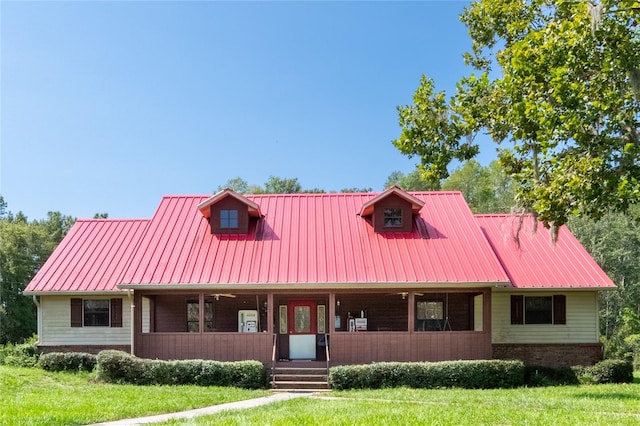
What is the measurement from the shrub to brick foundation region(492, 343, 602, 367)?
16.2 meters

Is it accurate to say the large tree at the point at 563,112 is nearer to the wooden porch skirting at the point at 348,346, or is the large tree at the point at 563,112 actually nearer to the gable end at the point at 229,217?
the wooden porch skirting at the point at 348,346

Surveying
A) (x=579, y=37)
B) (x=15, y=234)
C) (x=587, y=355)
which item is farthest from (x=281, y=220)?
(x=15, y=234)

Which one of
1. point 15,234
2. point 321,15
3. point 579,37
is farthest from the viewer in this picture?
point 15,234

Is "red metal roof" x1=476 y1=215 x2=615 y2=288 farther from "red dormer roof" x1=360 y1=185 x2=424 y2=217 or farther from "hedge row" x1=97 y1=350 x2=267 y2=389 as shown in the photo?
"hedge row" x1=97 y1=350 x2=267 y2=389

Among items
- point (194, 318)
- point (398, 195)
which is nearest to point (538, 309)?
point (398, 195)

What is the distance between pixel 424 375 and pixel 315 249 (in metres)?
6.01

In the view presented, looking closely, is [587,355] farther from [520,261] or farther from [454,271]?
[454,271]

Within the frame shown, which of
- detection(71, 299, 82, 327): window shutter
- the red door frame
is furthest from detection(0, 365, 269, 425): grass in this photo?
the red door frame

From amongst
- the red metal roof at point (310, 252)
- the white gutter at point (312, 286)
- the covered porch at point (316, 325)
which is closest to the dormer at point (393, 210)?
the red metal roof at point (310, 252)

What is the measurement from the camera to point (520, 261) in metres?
21.6

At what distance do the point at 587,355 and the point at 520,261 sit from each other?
3862mm

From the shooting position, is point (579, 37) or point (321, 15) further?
point (321, 15)

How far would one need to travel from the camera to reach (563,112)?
9.73 m

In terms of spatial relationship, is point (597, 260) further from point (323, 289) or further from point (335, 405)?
point (335, 405)
